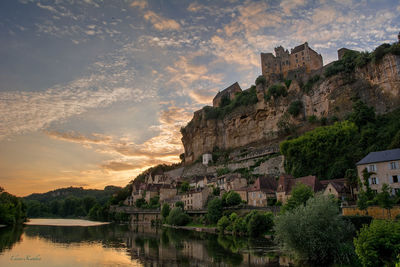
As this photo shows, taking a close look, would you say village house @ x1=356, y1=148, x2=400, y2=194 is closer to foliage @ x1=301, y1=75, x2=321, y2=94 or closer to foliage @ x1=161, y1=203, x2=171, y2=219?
foliage @ x1=301, y1=75, x2=321, y2=94

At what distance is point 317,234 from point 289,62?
2937 inches

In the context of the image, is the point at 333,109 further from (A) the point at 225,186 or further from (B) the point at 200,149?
(B) the point at 200,149

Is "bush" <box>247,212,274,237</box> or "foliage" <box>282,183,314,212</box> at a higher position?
"foliage" <box>282,183,314,212</box>

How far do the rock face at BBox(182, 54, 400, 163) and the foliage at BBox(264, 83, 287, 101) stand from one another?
1.18 meters

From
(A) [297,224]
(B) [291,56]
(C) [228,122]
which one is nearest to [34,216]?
(C) [228,122]

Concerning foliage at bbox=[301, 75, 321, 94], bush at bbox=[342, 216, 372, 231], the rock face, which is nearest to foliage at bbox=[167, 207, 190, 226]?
the rock face

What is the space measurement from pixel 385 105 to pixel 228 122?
43.2 m

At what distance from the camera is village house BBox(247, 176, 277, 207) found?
43312 millimetres

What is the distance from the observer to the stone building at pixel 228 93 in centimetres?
9817

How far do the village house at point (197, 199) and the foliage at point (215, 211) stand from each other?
9.29m

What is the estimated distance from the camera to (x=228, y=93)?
328 ft

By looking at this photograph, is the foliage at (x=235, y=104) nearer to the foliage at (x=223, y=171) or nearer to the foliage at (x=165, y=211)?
the foliage at (x=223, y=171)

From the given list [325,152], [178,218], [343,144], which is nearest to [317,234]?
[343,144]

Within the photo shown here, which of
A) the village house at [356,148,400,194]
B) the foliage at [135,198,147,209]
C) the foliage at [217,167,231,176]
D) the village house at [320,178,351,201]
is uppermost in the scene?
the foliage at [217,167,231,176]
